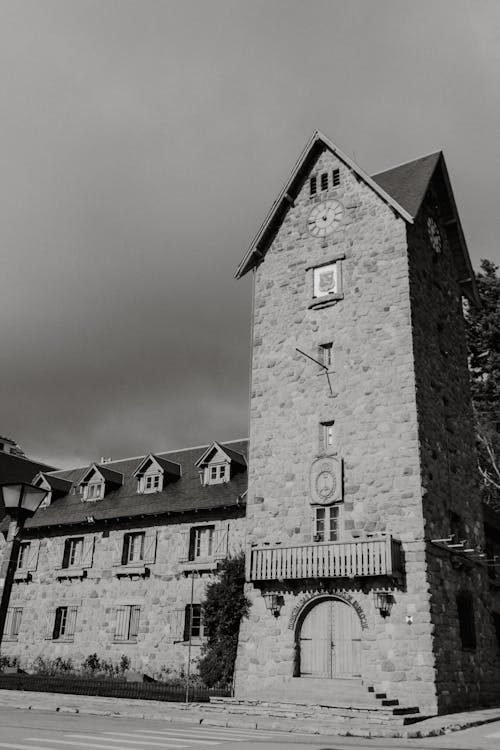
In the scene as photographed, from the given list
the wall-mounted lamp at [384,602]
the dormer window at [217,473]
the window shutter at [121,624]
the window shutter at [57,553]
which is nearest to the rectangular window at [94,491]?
the window shutter at [57,553]

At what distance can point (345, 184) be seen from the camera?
25.8 metres

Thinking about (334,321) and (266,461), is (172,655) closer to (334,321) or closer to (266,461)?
(266,461)

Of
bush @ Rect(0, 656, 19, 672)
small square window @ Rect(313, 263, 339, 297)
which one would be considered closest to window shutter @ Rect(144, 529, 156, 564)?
bush @ Rect(0, 656, 19, 672)

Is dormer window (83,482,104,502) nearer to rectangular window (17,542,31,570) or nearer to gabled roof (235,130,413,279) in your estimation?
rectangular window (17,542,31,570)

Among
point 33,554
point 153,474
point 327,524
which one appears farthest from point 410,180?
point 33,554

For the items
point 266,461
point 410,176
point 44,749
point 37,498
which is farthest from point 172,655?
point 410,176

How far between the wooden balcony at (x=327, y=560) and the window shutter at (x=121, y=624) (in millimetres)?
8763

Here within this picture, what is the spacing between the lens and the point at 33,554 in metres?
32.1

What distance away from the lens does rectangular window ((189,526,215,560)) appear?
27.1m

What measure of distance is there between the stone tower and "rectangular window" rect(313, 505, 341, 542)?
0.07 metres

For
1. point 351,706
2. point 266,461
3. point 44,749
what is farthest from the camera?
point 266,461

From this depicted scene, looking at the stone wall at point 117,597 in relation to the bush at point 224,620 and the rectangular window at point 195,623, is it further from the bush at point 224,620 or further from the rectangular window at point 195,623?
the bush at point 224,620

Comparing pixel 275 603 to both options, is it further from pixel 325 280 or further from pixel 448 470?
pixel 325 280

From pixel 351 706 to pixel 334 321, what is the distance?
41.0 ft
